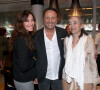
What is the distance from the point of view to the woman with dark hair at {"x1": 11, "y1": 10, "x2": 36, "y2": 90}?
1542mm

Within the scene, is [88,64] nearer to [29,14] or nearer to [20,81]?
[20,81]

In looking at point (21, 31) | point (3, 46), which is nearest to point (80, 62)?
point (21, 31)

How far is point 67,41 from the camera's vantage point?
71.6 inches

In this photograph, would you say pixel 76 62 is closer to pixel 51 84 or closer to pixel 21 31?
pixel 51 84

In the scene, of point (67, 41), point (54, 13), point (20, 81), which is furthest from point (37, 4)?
point (20, 81)

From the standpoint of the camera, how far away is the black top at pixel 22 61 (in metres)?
1.53

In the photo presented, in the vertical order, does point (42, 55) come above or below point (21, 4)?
below

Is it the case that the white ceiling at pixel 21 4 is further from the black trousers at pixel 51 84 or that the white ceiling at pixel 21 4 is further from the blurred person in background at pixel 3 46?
the black trousers at pixel 51 84

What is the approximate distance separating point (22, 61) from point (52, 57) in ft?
1.65

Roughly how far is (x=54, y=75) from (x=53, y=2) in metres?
4.40

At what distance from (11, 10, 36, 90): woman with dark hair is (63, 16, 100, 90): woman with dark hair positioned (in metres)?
0.48

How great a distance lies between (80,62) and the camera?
1.60 meters

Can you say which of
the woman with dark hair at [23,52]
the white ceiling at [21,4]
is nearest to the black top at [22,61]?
the woman with dark hair at [23,52]

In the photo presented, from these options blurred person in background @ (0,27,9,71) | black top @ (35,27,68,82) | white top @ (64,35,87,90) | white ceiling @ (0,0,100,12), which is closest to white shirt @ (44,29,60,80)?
black top @ (35,27,68,82)
